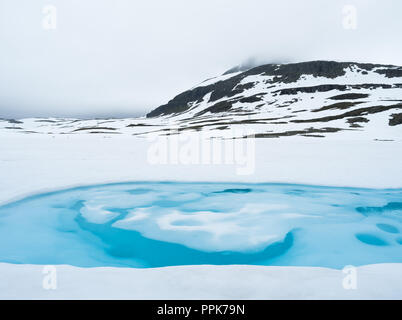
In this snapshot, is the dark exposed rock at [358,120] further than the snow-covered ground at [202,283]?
Yes

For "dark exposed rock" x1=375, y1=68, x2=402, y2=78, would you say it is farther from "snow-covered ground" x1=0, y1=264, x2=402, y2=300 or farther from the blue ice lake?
"snow-covered ground" x1=0, y1=264, x2=402, y2=300

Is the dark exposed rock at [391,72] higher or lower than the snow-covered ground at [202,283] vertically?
higher

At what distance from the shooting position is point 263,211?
8.48 m

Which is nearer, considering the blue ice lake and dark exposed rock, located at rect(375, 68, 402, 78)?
the blue ice lake

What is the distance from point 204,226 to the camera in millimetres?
7613

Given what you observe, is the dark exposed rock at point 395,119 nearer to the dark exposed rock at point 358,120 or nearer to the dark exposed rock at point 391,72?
the dark exposed rock at point 358,120

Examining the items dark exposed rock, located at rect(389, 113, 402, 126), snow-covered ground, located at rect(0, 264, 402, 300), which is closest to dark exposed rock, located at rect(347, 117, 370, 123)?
dark exposed rock, located at rect(389, 113, 402, 126)

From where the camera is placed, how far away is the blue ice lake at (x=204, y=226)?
20.6 ft

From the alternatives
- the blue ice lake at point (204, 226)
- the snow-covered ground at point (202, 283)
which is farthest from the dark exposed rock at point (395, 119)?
the snow-covered ground at point (202, 283)

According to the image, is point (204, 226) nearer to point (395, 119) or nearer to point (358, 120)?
point (395, 119)

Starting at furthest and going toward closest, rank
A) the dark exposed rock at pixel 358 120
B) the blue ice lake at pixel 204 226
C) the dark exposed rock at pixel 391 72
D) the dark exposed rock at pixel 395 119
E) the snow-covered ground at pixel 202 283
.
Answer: the dark exposed rock at pixel 391 72 → the dark exposed rock at pixel 358 120 → the dark exposed rock at pixel 395 119 → the blue ice lake at pixel 204 226 → the snow-covered ground at pixel 202 283

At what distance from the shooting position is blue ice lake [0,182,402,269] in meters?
6.28
